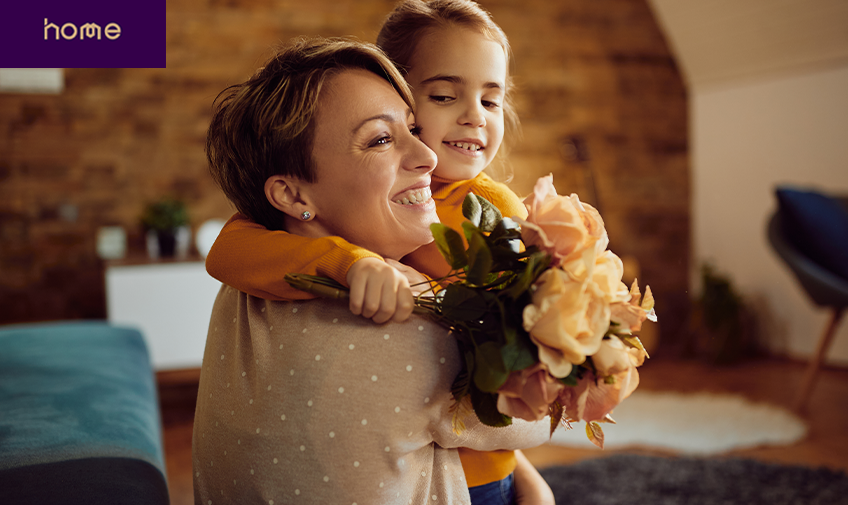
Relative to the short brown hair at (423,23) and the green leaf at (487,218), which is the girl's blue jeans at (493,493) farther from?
the short brown hair at (423,23)

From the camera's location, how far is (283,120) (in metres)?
0.82

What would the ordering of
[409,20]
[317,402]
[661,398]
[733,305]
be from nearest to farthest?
[317,402] < [409,20] < [661,398] < [733,305]

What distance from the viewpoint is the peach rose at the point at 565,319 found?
652mm

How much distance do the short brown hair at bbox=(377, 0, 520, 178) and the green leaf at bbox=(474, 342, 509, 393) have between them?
0.52 meters

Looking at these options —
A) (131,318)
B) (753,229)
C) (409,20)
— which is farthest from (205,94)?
(753,229)

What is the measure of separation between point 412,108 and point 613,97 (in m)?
4.56

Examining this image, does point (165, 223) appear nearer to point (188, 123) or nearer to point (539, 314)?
point (188, 123)

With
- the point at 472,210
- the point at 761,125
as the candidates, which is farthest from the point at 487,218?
the point at 761,125

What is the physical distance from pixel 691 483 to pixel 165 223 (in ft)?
9.67

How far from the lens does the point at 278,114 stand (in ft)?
2.69

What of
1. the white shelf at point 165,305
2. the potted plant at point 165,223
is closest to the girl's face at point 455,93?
the white shelf at point 165,305

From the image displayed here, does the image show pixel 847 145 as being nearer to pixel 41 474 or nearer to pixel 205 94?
pixel 205 94

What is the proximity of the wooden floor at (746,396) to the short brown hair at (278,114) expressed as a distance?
2213 mm

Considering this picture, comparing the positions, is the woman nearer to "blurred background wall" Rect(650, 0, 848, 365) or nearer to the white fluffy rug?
the white fluffy rug
